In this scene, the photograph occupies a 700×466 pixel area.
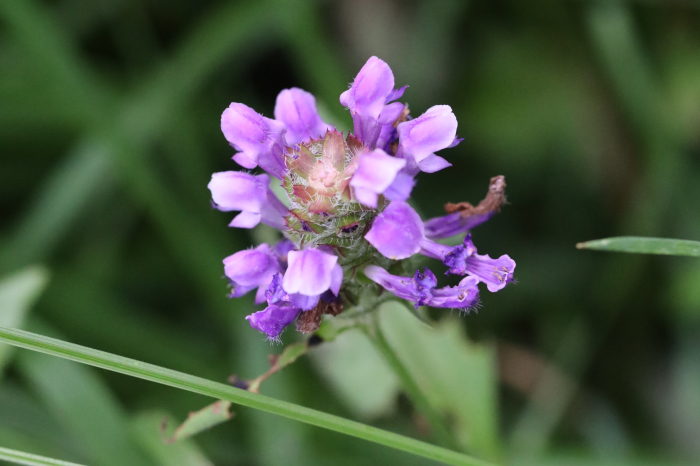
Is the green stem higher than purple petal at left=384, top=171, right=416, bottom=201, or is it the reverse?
purple petal at left=384, top=171, right=416, bottom=201

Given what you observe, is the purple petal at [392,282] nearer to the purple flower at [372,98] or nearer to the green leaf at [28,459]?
the purple flower at [372,98]

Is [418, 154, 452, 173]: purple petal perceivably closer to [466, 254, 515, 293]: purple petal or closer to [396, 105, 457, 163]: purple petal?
[396, 105, 457, 163]: purple petal

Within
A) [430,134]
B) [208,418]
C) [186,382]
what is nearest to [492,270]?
[430,134]

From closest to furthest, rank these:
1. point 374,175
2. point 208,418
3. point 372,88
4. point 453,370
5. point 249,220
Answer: point 374,175, point 372,88, point 249,220, point 208,418, point 453,370

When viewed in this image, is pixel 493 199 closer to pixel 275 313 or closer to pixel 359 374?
pixel 275 313

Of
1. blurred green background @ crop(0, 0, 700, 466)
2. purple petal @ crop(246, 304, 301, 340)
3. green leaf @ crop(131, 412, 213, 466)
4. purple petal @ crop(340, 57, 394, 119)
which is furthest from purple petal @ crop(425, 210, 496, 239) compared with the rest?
green leaf @ crop(131, 412, 213, 466)

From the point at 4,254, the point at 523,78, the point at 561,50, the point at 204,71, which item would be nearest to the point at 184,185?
the point at 204,71

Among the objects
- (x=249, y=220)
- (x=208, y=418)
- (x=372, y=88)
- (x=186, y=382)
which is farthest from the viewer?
(x=208, y=418)
